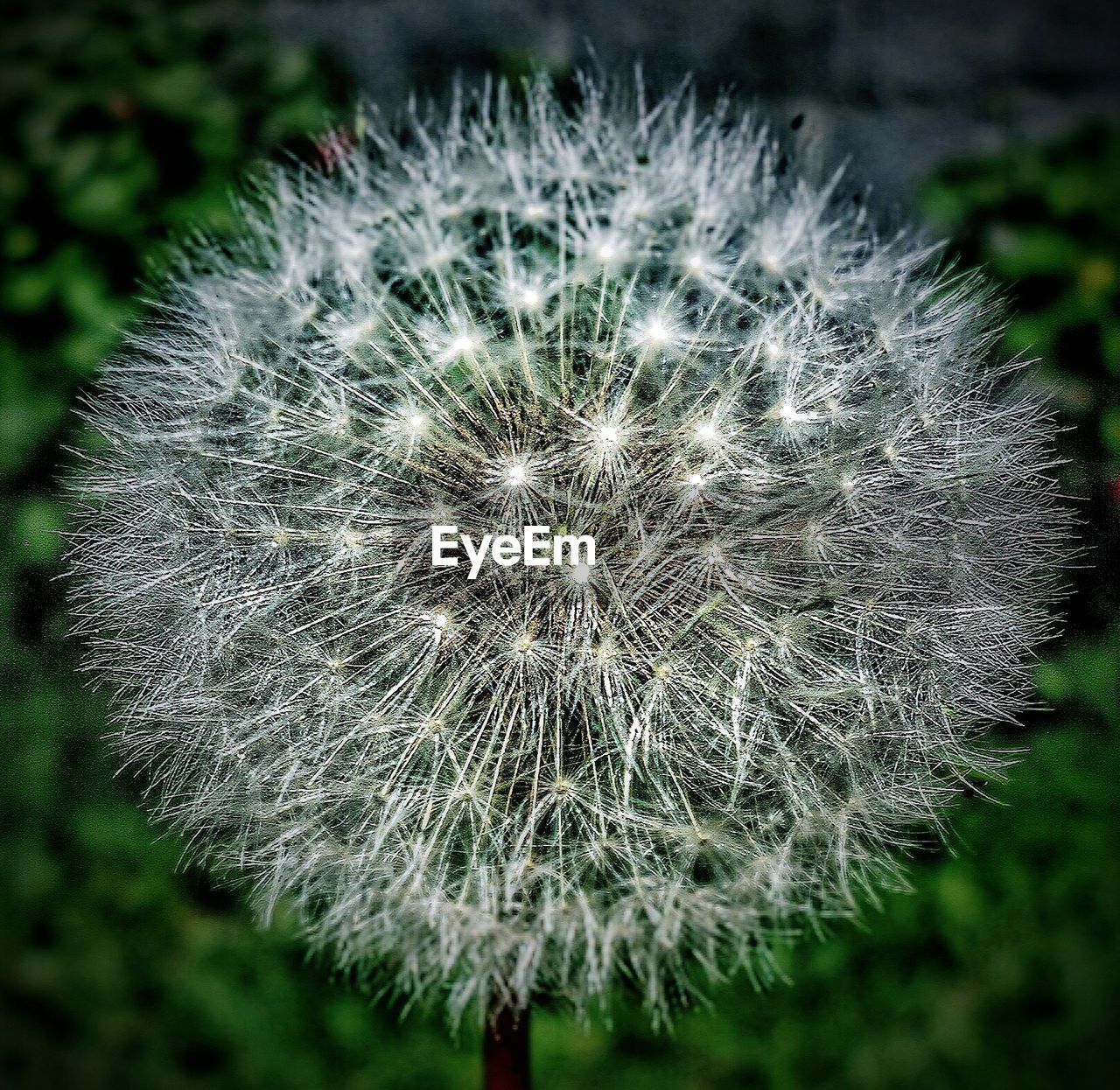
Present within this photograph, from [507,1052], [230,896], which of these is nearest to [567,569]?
[507,1052]

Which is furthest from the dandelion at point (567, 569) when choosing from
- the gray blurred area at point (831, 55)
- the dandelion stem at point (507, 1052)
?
the gray blurred area at point (831, 55)

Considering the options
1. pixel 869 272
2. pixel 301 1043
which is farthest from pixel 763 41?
pixel 301 1043

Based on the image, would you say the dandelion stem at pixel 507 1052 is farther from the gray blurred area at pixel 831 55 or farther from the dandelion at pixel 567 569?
the gray blurred area at pixel 831 55

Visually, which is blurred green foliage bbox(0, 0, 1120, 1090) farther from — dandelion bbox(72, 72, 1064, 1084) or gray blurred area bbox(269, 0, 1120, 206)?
dandelion bbox(72, 72, 1064, 1084)

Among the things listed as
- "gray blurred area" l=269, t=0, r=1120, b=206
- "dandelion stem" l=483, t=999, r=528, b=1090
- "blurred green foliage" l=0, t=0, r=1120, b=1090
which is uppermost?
"gray blurred area" l=269, t=0, r=1120, b=206

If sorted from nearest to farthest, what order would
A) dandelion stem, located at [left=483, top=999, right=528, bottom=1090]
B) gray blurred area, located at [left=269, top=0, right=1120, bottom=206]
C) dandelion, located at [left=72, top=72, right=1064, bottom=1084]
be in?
dandelion, located at [left=72, top=72, right=1064, bottom=1084]
dandelion stem, located at [left=483, top=999, right=528, bottom=1090]
gray blurred area, located at [left=269, top=0, right=1120, bottom=206]

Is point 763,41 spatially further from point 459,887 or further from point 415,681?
point 459,887

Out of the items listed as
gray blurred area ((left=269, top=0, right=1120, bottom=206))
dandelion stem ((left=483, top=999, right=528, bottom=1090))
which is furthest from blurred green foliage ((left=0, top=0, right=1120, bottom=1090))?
dandelion stem ((left=483, top=999, right=528, bottom=1090))
